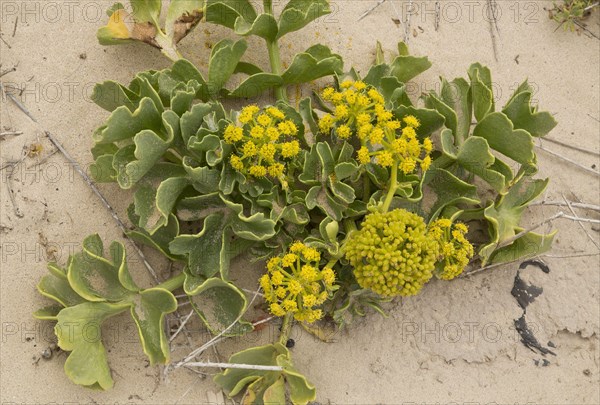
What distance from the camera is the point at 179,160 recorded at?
3.12 meters

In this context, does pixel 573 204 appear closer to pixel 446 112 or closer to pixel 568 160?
pixel 568 160

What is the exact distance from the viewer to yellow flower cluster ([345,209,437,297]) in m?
2.73

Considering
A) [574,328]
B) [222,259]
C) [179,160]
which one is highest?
[179,160]

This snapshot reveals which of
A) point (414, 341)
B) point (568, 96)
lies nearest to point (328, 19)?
point (568, 96)

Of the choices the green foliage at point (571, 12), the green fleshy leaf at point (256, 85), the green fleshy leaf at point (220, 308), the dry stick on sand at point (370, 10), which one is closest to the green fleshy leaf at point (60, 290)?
the green fleshy leaf at point (220, 308)

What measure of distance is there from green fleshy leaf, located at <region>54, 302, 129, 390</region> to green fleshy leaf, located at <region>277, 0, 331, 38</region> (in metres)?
1.53

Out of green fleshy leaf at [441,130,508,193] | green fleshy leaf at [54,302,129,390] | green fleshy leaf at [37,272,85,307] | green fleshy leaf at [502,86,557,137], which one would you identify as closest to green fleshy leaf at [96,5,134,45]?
green fleshy leaf at [37,272,85,307]

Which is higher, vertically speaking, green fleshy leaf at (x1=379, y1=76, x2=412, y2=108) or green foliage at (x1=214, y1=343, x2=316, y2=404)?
green fleshy leaf at (x1=379, y1=76, x2=412, y2=108)

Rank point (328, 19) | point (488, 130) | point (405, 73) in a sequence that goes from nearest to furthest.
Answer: point (488, 130), point (405, 73), point (328, 19)

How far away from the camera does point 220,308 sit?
10.1 feet

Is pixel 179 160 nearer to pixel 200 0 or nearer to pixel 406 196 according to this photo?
pixel 200 0

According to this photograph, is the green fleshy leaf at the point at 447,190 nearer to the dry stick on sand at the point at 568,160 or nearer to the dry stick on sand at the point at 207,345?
the dry stick on sand at the point at 568,160

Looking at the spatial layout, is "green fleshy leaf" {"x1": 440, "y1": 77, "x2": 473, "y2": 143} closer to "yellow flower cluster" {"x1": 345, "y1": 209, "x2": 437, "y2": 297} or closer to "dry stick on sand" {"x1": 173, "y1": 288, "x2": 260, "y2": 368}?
"yellow flower cluster" {"x1": 345, "y1": 209, "x2": 437, "y2": 297}

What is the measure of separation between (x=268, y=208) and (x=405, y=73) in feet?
3.31
